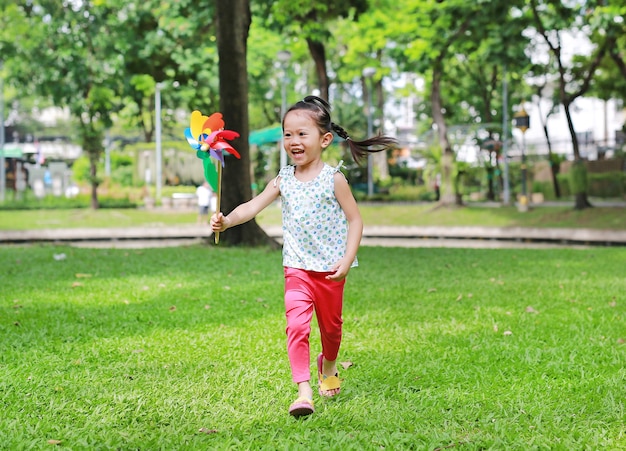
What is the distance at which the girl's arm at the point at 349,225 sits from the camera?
13.8ft

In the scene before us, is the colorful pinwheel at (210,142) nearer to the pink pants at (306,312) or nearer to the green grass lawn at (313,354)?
the pink pants at (306,312)

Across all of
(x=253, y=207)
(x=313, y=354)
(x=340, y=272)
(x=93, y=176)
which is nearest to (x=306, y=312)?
(x=340, y=272)

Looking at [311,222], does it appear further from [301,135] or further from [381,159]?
[381,159]

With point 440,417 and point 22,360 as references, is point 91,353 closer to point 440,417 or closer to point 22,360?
point 22,360

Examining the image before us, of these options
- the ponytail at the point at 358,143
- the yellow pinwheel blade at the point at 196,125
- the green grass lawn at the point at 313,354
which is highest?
the yellow pinwheel blade at the point at 196,125

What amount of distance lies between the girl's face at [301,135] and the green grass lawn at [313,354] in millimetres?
1268

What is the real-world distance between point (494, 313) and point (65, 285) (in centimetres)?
458

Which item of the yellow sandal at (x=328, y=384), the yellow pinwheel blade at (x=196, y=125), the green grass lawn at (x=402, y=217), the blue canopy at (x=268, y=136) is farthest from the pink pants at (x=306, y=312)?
the blue canopy at (x=268, y=136)

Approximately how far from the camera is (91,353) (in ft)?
17.8

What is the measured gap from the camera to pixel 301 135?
4230mm

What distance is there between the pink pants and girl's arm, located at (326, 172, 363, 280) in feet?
0.28

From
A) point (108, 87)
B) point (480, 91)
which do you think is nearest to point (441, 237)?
point (108, 87)

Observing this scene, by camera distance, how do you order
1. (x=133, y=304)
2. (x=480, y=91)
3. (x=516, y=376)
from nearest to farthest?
(x=516, y=376)
(x=133, y=304)
(x=480, y=91)

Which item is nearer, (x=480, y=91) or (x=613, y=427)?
(x=613, y=427)
